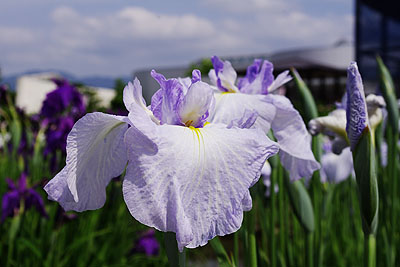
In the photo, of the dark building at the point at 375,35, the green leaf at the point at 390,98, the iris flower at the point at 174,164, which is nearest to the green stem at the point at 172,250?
the iris flower at the point at 174,164

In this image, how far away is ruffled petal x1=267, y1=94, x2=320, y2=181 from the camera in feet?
2.61

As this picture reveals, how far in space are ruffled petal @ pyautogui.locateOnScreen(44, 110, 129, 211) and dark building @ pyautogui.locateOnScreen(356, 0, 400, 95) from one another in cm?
873

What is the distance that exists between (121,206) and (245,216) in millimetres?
1612

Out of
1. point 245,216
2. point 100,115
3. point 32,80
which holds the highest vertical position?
point 100,115

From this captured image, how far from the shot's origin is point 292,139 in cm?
80

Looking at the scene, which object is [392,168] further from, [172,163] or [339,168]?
[172,163]

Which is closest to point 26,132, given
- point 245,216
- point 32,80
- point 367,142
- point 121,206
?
point 121,206

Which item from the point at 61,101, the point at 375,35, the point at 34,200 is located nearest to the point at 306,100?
the point at 34,200

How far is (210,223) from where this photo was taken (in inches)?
19.7

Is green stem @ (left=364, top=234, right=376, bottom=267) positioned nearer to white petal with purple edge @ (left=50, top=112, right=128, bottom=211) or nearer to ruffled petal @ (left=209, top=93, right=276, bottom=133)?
ruffled petal @ (left=209, top=93, right=276, bottom=133)

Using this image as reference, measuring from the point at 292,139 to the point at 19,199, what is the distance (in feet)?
3.47

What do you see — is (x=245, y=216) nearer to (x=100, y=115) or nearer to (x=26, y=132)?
(x=100, y=115)

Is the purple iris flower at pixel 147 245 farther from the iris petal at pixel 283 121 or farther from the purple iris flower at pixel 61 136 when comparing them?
the iris petal at pixel 283 121

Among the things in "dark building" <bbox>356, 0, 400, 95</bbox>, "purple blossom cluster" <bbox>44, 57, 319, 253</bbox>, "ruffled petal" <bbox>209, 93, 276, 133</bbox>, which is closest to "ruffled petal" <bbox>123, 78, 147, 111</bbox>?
"purple blossom cluster" <bbox>44, 57, 319, 253</bbox>
